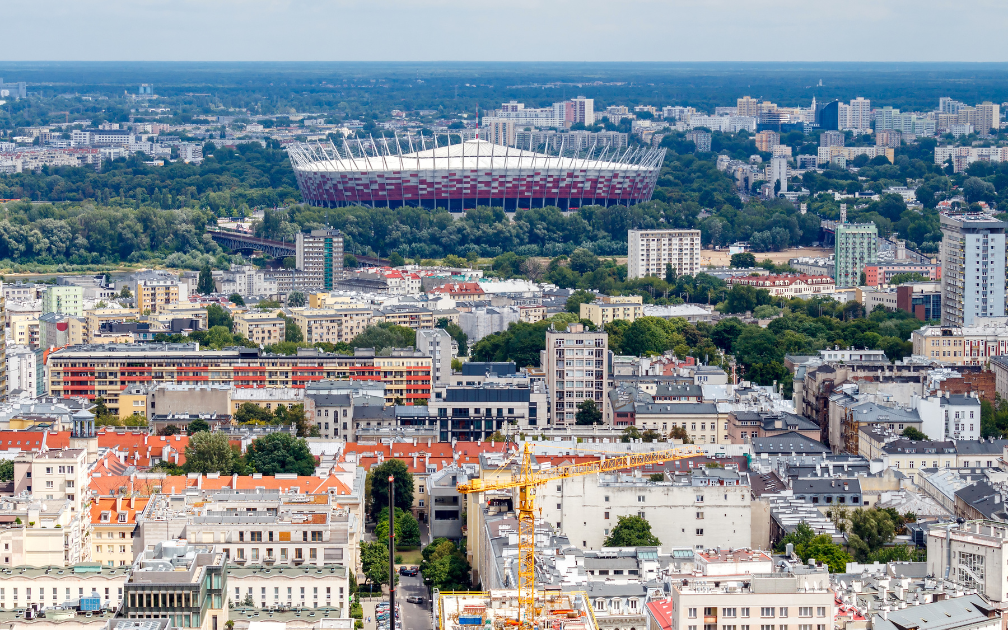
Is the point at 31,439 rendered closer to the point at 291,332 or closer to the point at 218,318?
the point at 291,332

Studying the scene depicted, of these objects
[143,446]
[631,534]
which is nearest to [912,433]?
[631,534]

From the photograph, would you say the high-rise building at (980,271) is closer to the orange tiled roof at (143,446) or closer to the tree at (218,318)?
the tree at (218,318)

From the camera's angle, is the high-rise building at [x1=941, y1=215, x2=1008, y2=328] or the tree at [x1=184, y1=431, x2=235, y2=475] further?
the high-rise building at [x1=941, y1=215, x2=1008, y2=328]

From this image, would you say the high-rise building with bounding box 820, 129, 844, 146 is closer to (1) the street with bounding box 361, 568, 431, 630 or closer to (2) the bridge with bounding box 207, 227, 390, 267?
(2) the bridge with bounding box 207, 227, 390, 267

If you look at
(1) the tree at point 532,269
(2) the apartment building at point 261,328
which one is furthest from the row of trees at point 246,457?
(1) the tree at point 532,269

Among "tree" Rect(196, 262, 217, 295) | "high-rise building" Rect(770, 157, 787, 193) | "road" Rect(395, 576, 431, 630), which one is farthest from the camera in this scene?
"high-rise building" Rect(770, 157, 787, 193)

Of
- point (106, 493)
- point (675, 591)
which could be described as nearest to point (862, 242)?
point (106, 493)

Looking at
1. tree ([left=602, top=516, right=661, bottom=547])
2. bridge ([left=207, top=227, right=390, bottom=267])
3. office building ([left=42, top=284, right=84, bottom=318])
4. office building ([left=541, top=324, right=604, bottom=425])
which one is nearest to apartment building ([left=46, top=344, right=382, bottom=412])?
office building ([left=541, top=324, right=604, bottom=425])
